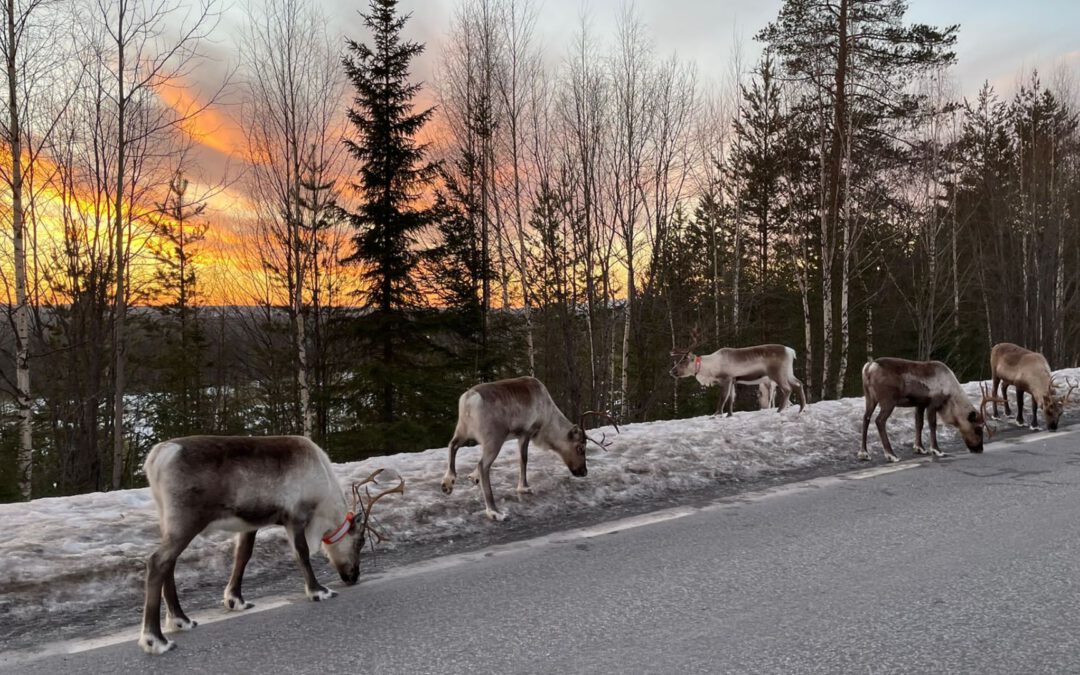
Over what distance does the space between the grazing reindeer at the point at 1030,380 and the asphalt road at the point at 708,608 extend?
6.42 m

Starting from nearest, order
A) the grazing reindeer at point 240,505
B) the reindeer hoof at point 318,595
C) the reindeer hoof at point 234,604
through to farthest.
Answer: the grazing reindeer at point 240,505
the reindeer hoof at point 234,604
the reindeer hoof at point 318,595

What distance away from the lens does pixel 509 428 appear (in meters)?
6.80

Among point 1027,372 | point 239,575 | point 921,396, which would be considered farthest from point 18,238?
point 1027,372

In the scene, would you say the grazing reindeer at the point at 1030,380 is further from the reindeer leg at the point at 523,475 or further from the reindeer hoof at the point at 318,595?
the reindeer hoof at the point at 318,595

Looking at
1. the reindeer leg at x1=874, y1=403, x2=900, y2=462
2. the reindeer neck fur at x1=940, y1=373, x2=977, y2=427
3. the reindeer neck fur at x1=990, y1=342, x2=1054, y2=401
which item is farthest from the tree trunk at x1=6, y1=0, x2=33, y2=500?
the reindeer neck fur at x1=990, y1=342, x2=1054, y2=401

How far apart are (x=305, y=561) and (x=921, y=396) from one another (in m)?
8.24

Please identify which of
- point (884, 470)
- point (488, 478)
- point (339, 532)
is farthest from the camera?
point (884, 470)

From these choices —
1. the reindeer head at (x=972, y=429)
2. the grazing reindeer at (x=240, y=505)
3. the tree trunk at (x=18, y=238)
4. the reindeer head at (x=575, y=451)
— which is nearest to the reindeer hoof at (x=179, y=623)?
the grazing reindeer at (x=240, y=505)

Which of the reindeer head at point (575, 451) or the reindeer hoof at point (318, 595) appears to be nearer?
the reindeer hoof at point (318, 595)

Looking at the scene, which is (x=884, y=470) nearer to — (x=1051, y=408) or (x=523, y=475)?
(x=523, y=475)

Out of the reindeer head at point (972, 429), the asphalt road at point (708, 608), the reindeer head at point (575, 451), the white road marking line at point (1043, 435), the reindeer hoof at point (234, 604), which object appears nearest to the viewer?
the asphalt road at point (708, 608)

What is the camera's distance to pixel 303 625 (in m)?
3.75

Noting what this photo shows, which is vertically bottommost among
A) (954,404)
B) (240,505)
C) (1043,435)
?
(1043,435)

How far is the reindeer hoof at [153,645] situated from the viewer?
341 cm
